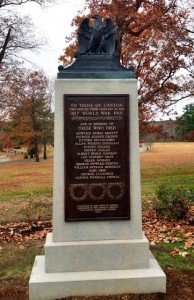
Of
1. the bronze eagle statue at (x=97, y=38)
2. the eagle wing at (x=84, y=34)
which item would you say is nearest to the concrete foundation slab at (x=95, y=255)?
the bronze eagle statue at (x=97, y=38)

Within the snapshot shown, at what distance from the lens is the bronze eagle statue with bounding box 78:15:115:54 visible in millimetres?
5309

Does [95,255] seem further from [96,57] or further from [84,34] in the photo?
[84,34]

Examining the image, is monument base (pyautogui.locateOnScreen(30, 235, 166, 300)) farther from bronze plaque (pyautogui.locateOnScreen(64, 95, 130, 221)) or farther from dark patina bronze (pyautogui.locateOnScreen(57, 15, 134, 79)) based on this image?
dark patina bronze (pyautogui.locateOnScreen(57, 15, 134, 79))

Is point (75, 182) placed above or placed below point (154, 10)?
below

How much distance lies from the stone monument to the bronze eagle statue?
12cm

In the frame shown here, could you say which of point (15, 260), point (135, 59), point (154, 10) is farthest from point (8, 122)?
point (15, 260)

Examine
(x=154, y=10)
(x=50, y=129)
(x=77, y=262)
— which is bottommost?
(x=77, y=262)

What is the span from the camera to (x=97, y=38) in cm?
532

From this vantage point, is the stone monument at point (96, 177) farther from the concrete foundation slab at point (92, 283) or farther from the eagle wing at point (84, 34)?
the eagle wing at point (84, 34)

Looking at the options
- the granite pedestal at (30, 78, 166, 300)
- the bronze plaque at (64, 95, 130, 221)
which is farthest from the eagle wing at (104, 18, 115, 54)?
the bronze plaque at (64, 95, 130, 221)

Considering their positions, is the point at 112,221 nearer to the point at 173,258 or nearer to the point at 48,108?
the point at 173,258

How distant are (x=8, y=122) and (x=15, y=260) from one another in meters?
33.6

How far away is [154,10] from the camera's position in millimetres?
17906

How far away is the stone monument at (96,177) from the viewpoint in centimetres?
505
